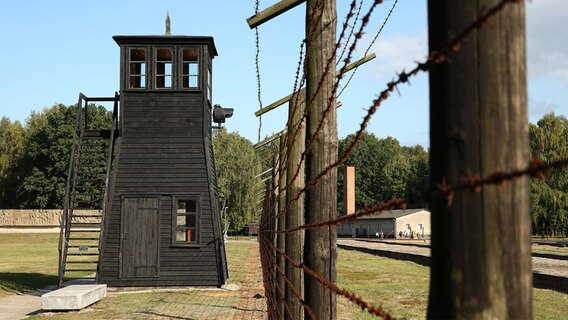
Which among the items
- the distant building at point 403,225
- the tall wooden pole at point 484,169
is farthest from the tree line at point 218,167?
the tall wooden pole at point 484,169

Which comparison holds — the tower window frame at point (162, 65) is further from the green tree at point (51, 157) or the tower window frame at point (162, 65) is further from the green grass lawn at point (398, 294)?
the green tree at point (51, 157)

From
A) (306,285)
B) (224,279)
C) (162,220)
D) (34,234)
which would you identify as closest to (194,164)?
(162,220)

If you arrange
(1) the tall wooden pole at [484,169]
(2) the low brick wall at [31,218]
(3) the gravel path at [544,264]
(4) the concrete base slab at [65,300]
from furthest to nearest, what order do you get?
(2) the low brick wall at [31,218]
(3) the gravel path at [544,264]
(4) the concrete base slab at [65,300]
(1) the tall wooden pole at [484,169]

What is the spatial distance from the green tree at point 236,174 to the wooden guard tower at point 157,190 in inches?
2383

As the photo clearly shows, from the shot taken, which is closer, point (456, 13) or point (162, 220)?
point (456, 13)

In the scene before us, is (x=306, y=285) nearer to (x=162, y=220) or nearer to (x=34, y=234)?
(x=162, y=220)

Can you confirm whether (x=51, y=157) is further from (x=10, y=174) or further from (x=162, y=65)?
(x=162, y=65)

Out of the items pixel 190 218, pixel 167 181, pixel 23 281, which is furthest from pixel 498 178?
pixel 23 281

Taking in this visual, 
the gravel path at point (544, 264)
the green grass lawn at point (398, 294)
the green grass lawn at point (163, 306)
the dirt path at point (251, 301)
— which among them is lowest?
the green grass lawn at point (163, 306)

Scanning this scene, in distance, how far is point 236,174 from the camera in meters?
84.1

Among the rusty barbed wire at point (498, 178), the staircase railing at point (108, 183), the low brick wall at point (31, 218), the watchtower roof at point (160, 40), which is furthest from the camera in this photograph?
the low brick wall at point (31, 218)

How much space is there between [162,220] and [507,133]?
64.5ft

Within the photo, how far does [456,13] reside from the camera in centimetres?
167

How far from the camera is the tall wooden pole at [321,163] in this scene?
192 inches
